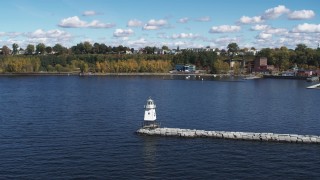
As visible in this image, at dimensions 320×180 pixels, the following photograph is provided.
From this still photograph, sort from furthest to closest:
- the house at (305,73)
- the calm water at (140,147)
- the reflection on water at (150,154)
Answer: the house at (305,73) → the reflection on water at (150,154) → the calm water at (140,147)

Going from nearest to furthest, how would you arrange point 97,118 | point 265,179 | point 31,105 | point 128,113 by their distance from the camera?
point 265,179 < point 97,118 < point 128,113 < point 31,105

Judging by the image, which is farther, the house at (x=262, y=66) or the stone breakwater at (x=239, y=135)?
the house at (x=262, y=66)

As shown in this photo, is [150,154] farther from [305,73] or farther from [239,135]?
[305,73]

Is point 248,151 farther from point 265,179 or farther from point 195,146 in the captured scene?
point 265,179

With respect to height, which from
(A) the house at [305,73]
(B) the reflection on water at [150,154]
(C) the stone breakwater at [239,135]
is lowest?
(B) the reflection on water at [150,154]

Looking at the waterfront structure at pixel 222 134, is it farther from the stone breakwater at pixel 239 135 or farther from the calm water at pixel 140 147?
the calm water at pixel 140 147

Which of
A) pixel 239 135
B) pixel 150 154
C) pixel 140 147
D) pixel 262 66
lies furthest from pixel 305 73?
pixel 150 154

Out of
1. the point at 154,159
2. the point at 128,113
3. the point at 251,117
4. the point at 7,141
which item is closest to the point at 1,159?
the point at 7,141

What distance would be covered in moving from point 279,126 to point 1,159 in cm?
3008

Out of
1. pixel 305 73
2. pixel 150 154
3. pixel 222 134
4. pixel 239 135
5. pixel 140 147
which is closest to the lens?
pixel 150 154

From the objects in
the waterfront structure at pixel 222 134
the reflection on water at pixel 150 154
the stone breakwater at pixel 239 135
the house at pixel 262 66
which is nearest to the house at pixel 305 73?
the house at pixel 262 66

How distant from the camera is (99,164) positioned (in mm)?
32281

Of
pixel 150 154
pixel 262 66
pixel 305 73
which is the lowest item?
pixel 150 154

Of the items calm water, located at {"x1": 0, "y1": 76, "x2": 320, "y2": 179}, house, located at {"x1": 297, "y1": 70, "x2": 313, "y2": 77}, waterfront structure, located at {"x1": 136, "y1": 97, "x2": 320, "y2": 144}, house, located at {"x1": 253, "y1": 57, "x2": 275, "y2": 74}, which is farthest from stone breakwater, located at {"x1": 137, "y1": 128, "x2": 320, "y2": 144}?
house, located at {"x1": 253, "y1": 57, "x2": 275, "y2": 74}
